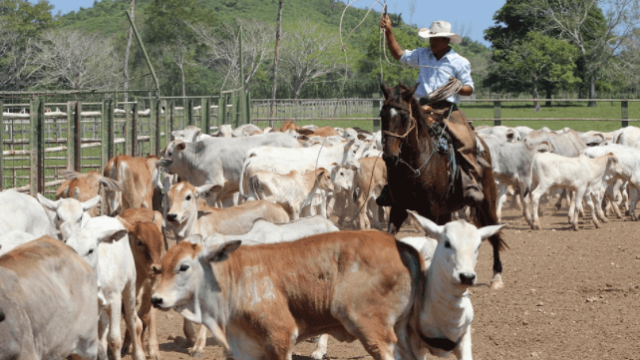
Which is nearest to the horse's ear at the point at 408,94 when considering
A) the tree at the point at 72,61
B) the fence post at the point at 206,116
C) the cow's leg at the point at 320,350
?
the cow's leg at the point at 320,350

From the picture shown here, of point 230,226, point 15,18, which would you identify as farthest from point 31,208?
point 15,18

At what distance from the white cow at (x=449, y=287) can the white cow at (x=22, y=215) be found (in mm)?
4264

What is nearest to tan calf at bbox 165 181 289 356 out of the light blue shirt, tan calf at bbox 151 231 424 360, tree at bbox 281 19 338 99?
the light blue shirt

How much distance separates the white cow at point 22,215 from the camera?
27.3 feet

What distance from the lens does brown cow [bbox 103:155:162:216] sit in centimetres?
1342

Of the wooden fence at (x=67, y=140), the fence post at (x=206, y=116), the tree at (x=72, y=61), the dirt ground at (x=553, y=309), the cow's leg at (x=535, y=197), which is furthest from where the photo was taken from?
the tree at (x=72, y=61)

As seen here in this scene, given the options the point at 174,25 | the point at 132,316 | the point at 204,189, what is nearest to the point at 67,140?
the point at 204,189

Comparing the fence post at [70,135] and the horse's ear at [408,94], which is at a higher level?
the horse's ear at [408,94]

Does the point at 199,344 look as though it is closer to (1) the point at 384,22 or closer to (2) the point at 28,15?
(1) the point at 384,22

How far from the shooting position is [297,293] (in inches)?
235

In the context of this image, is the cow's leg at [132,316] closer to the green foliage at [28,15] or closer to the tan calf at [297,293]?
the tan calf at [297,293]

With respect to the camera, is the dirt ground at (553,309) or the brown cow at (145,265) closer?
the dirt ground at (553,309)

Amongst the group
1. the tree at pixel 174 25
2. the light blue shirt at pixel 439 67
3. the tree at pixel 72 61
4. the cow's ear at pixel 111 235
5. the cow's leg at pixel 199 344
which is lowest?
the cow's leg at pixel 199 344

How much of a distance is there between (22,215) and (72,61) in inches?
2387
